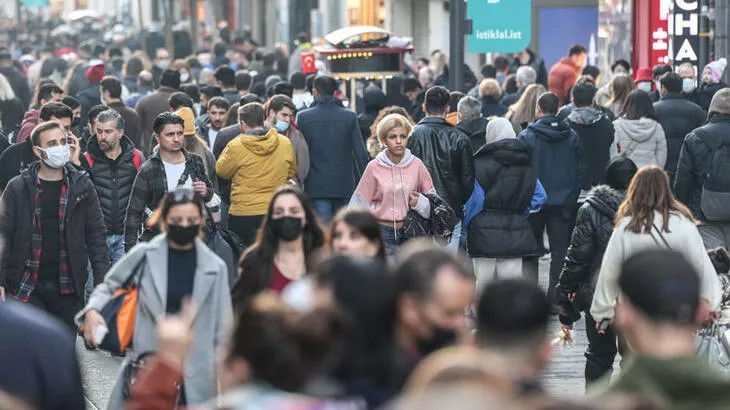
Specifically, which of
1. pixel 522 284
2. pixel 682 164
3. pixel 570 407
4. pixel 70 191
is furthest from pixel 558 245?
pixel 570 407

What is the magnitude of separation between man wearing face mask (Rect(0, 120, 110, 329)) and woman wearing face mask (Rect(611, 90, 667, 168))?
19.6 feet

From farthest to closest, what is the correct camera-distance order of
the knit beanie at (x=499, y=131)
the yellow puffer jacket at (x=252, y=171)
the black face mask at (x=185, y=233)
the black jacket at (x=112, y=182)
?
the yellow puffer jacket at (x=252, y=171), the knit beanie at (x=499, y=131), the black jacket at (x=112, y=182), the black face mask at (x=185, y=233)

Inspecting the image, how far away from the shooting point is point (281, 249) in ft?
24.6

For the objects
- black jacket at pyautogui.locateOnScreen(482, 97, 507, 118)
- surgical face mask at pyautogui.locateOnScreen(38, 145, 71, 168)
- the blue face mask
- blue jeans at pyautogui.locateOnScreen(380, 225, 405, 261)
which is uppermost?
surgical face mask at pyautogui.locateOnScreen(38, 145, 71, 168)

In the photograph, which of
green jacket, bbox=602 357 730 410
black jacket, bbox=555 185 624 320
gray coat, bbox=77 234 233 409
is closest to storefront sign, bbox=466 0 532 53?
black jacket, bbox=555 185 624 320

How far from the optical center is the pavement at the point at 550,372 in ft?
33.2

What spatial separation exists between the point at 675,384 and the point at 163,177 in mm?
6601

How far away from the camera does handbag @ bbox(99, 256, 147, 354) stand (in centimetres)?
705

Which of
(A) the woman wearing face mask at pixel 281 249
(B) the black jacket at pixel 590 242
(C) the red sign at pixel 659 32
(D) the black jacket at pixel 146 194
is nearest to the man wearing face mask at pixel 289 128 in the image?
(D) the black jacket at pixel 146 194

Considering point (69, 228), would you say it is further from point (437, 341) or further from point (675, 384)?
point (675, 384)

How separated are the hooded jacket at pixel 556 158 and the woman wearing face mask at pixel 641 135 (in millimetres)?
1141

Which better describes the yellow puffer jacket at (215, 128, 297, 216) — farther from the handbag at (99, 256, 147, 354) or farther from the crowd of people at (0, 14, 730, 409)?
the handbag at (99, 256, 147, 354)

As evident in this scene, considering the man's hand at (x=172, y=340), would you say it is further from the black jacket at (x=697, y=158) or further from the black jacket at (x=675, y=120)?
the black jacket at (x=675, y=120)

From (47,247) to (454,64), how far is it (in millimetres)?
6702
